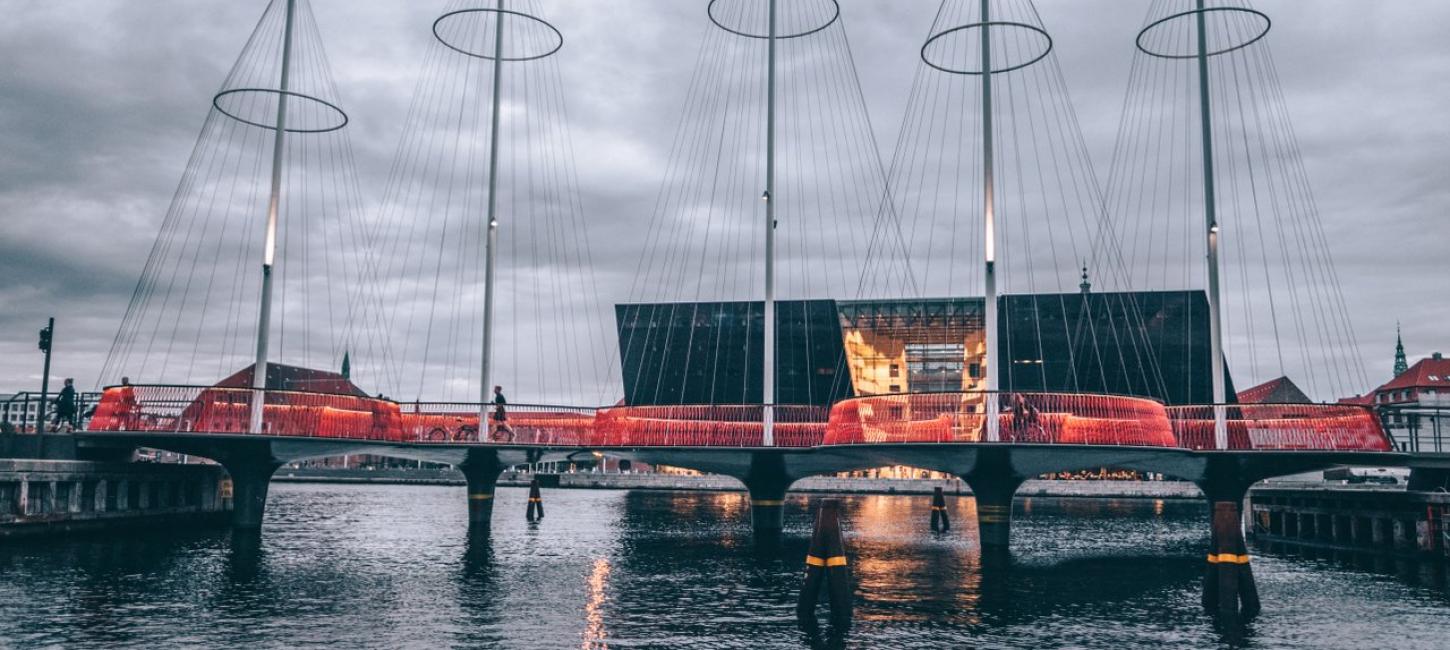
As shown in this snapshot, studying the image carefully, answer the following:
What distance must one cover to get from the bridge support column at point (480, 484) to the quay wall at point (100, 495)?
1311cm

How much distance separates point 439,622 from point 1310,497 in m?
40.9

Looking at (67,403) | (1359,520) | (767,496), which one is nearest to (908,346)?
(767,496)

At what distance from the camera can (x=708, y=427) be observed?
42.8m

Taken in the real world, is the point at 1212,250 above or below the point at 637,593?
above

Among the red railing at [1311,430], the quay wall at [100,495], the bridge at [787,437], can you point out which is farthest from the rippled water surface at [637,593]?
the red railing at [1311,430]

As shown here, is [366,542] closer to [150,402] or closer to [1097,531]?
[150,402]

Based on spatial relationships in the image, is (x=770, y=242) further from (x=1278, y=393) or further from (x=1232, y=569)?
(x=1278, y=393)

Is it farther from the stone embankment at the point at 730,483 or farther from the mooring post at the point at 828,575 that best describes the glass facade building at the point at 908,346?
the mooring post at the point at 828,575

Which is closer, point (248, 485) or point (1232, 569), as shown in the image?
point (1232, 569)

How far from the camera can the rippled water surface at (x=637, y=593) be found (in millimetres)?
21094

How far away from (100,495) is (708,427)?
23.9 m

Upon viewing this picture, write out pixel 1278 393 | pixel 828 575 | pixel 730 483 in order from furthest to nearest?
pixel 1278 393
pixel 730 483
pixel 828 575

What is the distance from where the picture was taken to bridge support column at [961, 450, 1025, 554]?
35.2 metres

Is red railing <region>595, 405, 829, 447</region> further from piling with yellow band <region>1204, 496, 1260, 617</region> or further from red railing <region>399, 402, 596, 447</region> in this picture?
piling with yellow band <region>1204, 496, 1260, 617</region>
